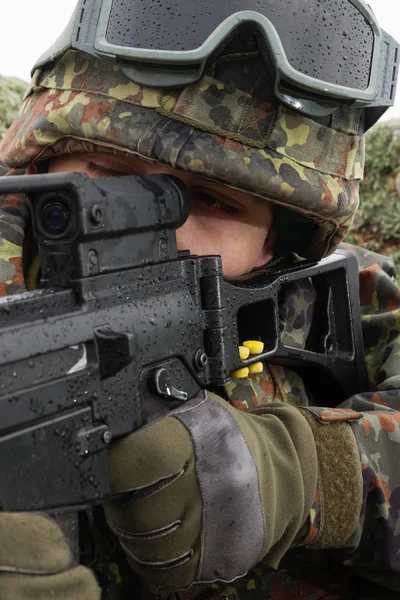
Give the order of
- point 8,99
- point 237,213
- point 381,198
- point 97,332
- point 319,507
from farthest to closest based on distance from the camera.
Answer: point 381,198 → point 8,99 → point 237,213 → point 319,507 → point 97,332

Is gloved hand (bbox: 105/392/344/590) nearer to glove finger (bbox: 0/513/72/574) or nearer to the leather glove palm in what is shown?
the leather glove palm

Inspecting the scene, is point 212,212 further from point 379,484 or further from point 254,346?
point 379,484

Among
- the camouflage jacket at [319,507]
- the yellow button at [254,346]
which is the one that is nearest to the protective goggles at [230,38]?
the camouflage jacket at [319,507]

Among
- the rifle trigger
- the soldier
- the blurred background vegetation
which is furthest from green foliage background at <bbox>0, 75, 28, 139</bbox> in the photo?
the rifle trigger

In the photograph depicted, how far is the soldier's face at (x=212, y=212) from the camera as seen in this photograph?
1.56 metres

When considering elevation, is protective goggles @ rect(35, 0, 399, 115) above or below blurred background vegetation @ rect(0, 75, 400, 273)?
above

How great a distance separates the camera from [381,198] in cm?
391

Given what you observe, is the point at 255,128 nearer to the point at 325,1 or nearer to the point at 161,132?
the point at 161,132

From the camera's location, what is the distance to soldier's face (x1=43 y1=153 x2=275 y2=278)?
1.56 metres

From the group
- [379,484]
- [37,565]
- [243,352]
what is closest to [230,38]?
[243,352]

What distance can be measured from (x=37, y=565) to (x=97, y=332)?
0.33 metres

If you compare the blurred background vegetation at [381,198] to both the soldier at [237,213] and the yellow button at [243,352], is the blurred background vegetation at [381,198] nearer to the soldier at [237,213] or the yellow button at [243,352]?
the soldier at [237,213]

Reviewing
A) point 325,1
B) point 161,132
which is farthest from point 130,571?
point 325,1

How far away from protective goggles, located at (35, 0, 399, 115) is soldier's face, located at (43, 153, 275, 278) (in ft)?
0.57
